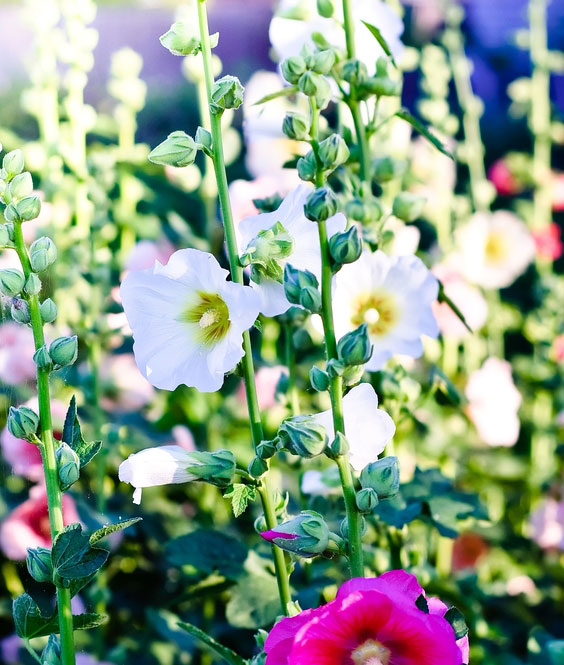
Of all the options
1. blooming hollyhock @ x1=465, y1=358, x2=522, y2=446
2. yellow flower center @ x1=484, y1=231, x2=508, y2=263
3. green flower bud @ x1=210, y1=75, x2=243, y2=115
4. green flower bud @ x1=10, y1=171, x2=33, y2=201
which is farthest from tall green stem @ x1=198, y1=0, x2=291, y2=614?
yellow flower center @ x1=484, y1=231, x2=508, y2=263

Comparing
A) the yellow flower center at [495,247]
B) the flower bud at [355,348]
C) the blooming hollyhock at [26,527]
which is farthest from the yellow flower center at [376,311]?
the yellow flower center at [495,247]

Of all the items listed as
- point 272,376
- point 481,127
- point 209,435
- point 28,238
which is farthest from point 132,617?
point 481,127

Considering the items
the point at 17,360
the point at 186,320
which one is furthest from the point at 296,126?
the point at 17,360

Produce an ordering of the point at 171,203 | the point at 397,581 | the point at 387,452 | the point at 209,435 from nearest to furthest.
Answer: the point at 397,581 < the point at 387,452 < the point at 209,435 < the point at 171,203

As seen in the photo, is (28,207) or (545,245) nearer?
(28,207)

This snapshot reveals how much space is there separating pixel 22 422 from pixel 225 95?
0.70 feet

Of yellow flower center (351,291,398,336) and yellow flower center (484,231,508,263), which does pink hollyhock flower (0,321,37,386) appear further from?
yellow flower center (484,231,508,263)

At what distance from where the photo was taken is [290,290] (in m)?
0.46

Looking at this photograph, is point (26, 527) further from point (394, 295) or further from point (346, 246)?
point (346, 246)

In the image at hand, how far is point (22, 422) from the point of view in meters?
0.46

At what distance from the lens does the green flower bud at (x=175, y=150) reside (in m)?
0.51

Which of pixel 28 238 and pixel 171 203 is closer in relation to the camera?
pixel 28 238

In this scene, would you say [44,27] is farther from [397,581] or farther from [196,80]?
[397,581]

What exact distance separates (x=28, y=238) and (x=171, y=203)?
0.91 ft
